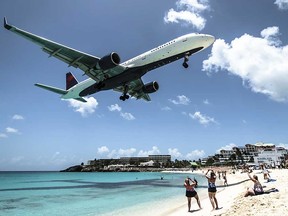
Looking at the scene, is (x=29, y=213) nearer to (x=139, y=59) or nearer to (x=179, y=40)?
(x=139, y=59)

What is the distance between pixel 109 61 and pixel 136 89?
40.4 feet

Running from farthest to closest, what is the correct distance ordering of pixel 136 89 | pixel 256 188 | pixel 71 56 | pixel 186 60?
1. pixel 136 89
2. pixel 71 56
3. pixel 186 60
4. pixel 256 188

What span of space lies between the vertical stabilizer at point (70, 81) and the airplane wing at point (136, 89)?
10.5 metres

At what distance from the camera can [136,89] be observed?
130ft

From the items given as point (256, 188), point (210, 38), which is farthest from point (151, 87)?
point (256, 188)

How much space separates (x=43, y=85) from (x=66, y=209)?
21025mm

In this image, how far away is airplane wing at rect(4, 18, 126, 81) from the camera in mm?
25116

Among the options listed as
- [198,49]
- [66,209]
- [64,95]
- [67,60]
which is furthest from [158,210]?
[64,95]

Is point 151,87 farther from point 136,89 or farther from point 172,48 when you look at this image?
point 172,48

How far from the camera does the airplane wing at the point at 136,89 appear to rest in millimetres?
38291

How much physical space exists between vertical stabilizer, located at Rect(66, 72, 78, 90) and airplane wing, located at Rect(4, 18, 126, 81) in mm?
15520

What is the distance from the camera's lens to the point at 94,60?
2983 centimetres

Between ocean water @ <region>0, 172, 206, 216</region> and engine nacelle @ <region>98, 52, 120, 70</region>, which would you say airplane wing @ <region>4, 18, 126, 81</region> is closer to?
engine nacelle @ <region>98, 52, 120, 70</region>

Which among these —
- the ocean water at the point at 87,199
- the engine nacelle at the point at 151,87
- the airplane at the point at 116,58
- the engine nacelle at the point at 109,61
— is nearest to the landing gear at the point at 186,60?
the airplane at the point at 116,58
